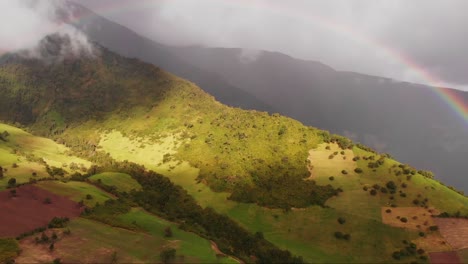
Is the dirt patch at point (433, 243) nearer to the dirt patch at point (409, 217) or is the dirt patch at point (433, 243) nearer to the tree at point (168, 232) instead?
A: the dirt patch at point (409, 217)

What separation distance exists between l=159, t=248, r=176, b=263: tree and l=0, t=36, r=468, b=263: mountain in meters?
0.24

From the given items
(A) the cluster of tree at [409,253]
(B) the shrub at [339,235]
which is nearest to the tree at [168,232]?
(B) the shrub at [339,235]

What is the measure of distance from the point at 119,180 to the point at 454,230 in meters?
94.2

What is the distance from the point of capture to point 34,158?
148 m

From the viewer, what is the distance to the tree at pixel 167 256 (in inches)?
2602

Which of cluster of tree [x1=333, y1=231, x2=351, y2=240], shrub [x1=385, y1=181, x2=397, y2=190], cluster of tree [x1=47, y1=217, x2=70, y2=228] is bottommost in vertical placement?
cluster of tree [x1=47, y1=217, x2=70, y2=228]

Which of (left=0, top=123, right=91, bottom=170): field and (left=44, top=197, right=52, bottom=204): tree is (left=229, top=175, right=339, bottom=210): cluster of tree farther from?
(left=0, top=123, right=91, bottom=170): field

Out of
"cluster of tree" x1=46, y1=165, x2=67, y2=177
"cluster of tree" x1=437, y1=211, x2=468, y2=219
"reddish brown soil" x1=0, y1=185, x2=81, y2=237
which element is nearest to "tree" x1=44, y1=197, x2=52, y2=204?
"reddish brown soil" x1=0, y1=185, x2=81, y2=237

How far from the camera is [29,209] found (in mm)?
81188

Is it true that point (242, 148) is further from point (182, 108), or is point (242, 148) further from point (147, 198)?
point (182, 108)

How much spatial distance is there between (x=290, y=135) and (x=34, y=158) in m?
95.1

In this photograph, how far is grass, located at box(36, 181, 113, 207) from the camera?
310 ft

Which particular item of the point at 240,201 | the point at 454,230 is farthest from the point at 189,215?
the point at 454,230

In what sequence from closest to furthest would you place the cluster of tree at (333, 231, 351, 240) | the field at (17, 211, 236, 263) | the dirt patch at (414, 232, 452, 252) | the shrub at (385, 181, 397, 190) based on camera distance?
the field at (17, 211, 236, 263) → the dirt patch at (414, 232, 452, 252) → the cluster of tree at (333, 231, 351, 240) → the shrub at (385, 181, 397, 190)
